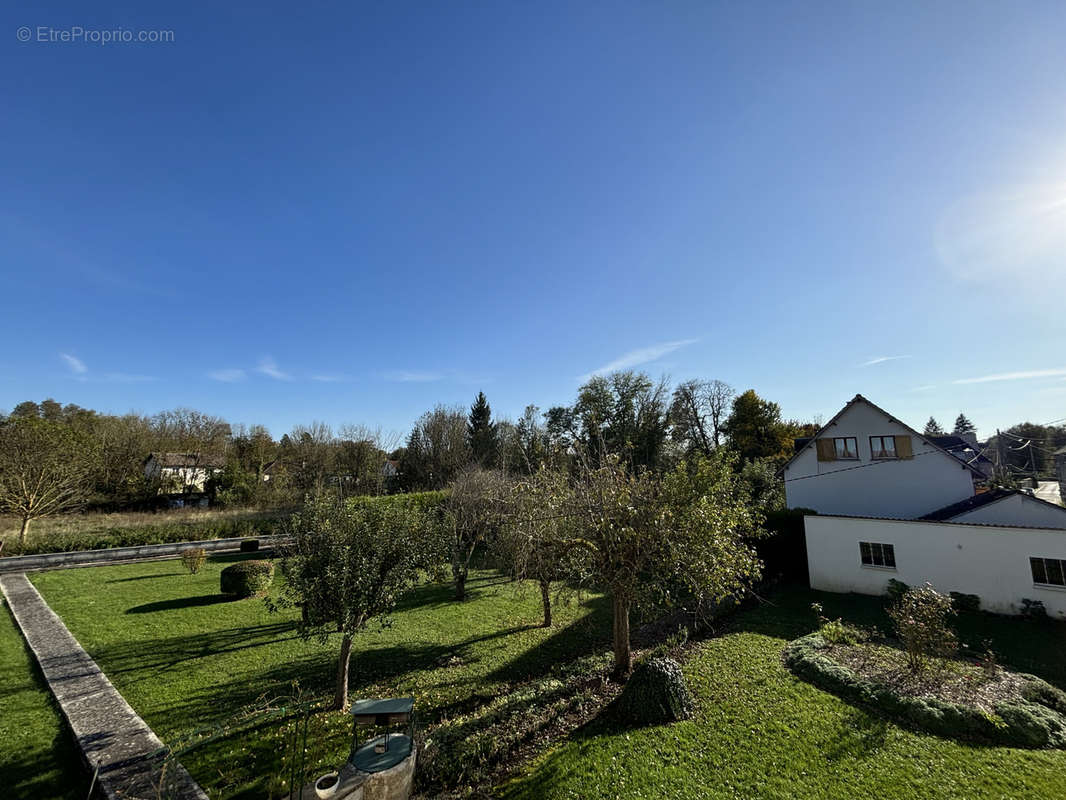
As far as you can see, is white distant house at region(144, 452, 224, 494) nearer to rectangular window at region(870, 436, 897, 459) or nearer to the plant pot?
the plant pot

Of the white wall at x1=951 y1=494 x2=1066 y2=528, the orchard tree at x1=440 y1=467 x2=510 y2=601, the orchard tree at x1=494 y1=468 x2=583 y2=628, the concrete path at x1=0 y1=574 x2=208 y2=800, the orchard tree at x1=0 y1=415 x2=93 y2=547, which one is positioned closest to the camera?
the concrete path at x1=0 y1=574 x2=208 y2=800

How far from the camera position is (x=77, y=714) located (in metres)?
7.58

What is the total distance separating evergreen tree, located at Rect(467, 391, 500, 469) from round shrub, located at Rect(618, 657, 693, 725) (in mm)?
31701

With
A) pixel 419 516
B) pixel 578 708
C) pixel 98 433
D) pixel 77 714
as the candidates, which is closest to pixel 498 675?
pixel 578 708

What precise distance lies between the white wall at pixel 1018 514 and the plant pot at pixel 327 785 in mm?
→ 19132

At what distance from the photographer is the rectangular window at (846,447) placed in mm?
20656

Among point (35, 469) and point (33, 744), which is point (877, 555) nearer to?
point (33, 744)

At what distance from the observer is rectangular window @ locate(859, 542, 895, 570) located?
15.1 metres

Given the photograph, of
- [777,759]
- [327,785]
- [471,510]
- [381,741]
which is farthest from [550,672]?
[471,510]

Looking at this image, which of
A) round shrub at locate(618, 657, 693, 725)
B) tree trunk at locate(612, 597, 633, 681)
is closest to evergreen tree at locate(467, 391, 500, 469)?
tree trunk at locate(612, 597, 633, 681)

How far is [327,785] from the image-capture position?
489cm

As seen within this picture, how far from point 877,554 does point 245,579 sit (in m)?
23.0

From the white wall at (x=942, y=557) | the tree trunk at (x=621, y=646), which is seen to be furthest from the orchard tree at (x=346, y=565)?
the white wall at (x=942, y=557)

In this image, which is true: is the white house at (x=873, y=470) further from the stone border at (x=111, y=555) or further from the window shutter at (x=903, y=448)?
the stone border at (x=111, y=555)
